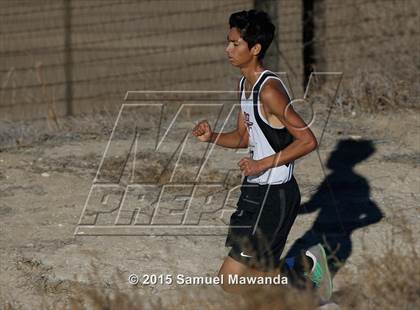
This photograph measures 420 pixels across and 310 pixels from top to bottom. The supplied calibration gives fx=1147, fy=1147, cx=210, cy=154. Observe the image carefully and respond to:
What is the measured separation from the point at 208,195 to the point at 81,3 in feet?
10.8

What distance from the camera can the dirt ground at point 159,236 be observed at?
7027mm

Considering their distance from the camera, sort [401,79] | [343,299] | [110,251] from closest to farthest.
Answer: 1. [343,299]
2. [110,251]
3. [401,79]

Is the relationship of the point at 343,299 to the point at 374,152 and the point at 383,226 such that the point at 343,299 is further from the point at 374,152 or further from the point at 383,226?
the point at 374,152

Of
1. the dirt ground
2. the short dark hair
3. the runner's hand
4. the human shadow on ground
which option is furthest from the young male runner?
the human shadow on ground

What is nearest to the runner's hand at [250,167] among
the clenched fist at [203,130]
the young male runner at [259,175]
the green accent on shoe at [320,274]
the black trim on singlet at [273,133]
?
the young male runner at [259,175]

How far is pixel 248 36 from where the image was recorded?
19.8 ft

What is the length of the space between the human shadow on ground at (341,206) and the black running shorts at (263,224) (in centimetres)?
112

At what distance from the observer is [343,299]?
19.2ft

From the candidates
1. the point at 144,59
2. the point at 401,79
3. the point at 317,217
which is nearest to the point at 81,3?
the point at 144,59

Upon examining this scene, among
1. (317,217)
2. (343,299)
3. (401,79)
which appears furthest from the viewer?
(401,79)

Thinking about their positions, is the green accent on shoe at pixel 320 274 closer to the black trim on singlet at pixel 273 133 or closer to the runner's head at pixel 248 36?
the black trim on singlet at pixel 273 133

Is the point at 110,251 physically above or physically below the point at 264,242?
below

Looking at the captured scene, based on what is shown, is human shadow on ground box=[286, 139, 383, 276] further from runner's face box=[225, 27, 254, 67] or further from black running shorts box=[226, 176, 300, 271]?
runner's face box=[225, 27, 254, 67]

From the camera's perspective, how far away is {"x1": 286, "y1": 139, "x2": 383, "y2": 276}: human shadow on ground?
298 inches
